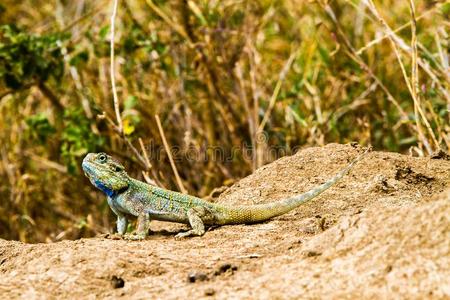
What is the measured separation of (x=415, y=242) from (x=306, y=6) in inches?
223

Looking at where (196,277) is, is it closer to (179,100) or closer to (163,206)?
(163,206)

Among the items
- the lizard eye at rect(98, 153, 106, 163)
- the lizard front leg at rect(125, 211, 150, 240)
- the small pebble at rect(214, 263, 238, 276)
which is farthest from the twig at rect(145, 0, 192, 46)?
the small pebble at rect(214, 263, 238, 276)

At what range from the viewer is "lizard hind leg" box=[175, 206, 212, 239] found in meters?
4.44

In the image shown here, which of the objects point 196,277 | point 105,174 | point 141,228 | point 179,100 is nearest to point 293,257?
point 196,277

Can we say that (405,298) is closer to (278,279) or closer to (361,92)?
(278,279)

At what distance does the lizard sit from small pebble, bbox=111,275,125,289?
1.02 meters

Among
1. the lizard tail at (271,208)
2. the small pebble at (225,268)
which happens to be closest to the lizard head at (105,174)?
the lizard tail at (271,208)

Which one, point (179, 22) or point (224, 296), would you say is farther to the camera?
point (179, 22)

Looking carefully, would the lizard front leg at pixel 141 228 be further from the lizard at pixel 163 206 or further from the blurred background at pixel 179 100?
the blurred background at pixel 179 100

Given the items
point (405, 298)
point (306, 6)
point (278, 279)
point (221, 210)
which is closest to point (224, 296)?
point (278, 279)

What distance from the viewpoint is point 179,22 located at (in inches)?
298

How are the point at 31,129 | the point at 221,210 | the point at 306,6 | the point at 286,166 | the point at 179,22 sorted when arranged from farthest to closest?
the point at 306,6 < the point at 179,22 < the point at 31,129 < the point at 286,166 < the point at 221,210

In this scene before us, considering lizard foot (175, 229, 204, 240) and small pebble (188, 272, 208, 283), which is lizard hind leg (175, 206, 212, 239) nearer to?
lizard foot (175, 229, 204, 240)

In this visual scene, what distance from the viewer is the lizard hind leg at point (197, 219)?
175 inches
